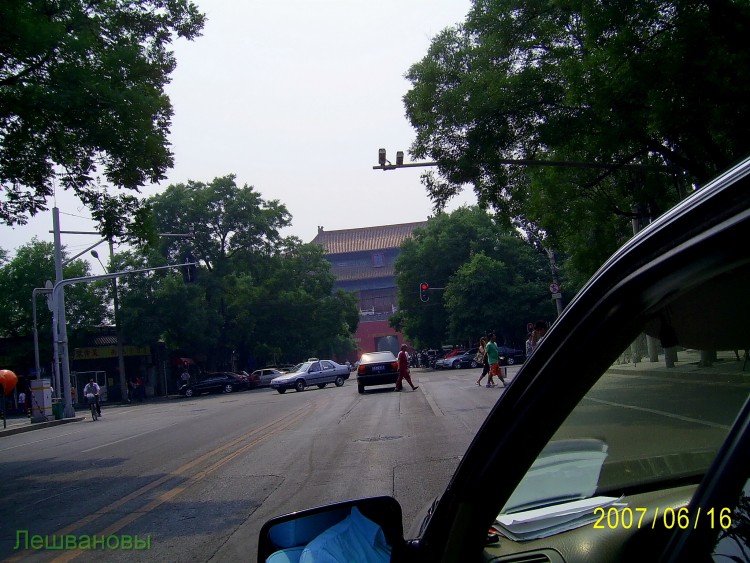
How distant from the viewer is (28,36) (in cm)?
1157

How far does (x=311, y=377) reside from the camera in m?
39.7

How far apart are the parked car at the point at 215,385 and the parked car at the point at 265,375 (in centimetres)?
293

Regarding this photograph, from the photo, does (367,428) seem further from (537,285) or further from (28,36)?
(537,285)

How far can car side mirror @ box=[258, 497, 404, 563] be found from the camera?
79.7 inches

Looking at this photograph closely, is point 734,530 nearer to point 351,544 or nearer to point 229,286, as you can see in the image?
point 351,544

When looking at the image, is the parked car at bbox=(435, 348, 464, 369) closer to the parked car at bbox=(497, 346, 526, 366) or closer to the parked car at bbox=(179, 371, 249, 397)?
the parked car at bbox=(497, 346, 526, 366)

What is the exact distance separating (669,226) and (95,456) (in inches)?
570

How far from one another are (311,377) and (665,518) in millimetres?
38624

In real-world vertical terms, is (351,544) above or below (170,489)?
above

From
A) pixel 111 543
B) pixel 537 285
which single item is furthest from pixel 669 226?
pixel 537 285

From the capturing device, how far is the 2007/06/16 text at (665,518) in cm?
125

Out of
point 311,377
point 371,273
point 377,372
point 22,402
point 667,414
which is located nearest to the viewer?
point 667,414

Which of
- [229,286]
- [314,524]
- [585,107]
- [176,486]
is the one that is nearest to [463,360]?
[229,286]

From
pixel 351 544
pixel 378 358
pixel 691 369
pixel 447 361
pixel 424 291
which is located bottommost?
pixel 447 361
